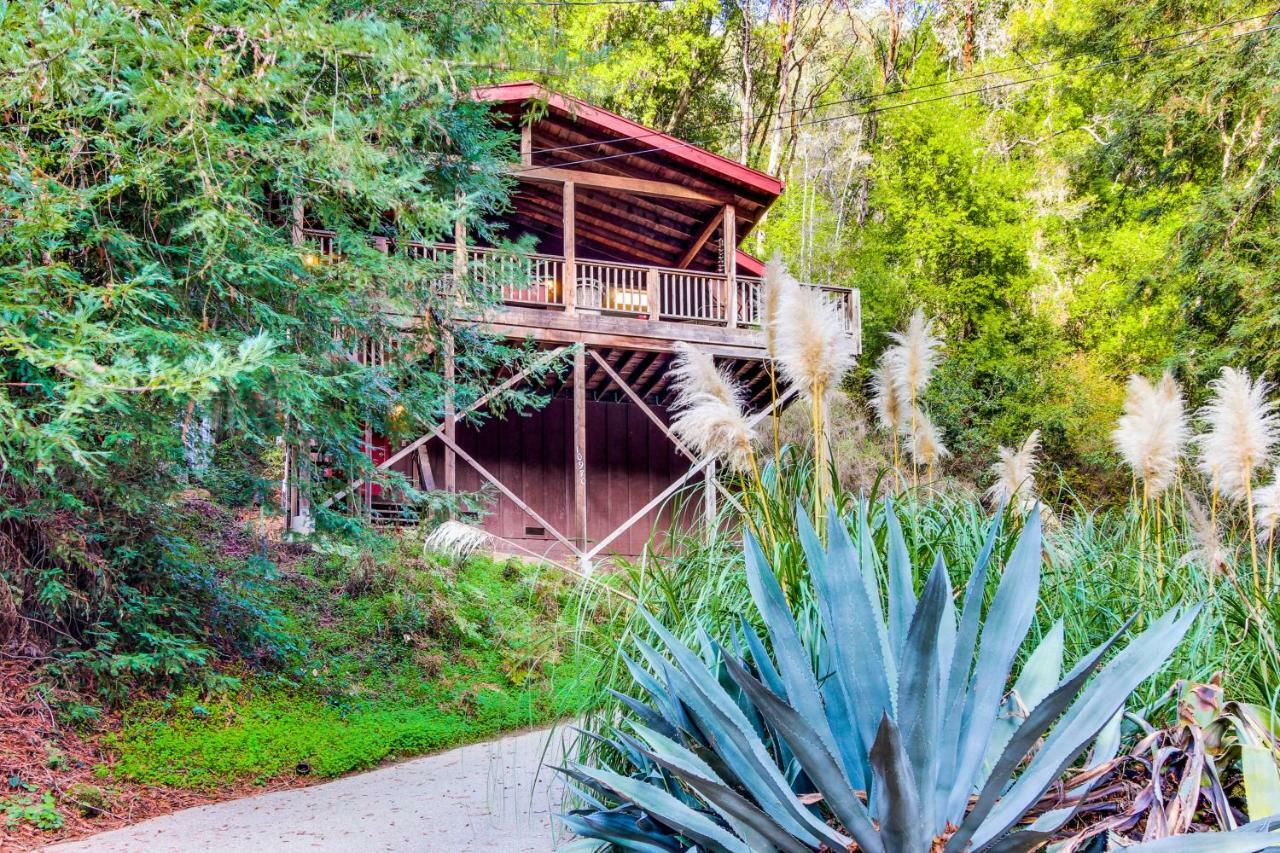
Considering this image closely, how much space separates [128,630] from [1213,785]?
7055 millimetres

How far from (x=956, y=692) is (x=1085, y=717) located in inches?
11.6

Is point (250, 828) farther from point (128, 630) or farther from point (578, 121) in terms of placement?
point (578, 121)

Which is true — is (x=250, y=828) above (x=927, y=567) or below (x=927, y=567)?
below

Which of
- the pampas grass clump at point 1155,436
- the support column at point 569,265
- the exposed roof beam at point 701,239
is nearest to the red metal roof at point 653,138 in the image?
the exposed roof beam at point 701,239

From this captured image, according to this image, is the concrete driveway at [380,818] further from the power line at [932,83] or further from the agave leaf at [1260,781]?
the power line at [932,83]

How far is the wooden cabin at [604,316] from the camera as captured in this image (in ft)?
44.3

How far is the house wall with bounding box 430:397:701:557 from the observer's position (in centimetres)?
1562

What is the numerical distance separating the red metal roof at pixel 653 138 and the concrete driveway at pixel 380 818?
8623 mm

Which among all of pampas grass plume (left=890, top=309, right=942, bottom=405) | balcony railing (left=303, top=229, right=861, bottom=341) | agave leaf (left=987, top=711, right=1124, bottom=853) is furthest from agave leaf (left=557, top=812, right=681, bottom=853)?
balcony railing (left=303, top=229, right=861, bottom=341)

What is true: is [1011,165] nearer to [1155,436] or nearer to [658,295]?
[658,295]


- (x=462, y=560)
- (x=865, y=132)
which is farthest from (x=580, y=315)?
(x=865, y=132)

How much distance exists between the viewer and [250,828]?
5422mm

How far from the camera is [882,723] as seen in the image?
1.88 meters

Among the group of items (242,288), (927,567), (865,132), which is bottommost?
(927,567)
